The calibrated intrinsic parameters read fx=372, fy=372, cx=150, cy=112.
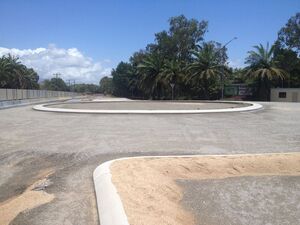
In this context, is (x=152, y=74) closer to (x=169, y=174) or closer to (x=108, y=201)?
(x=169, y=174)

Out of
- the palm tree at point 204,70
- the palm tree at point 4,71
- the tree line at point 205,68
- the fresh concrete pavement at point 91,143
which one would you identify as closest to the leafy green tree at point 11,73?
the palm tree at point 4,71

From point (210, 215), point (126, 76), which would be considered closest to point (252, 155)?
point (210, 215)

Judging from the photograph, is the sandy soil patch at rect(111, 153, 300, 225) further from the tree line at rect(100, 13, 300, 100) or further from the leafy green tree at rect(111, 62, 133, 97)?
the leafy green tree at rect(111, 62, 133, 97)

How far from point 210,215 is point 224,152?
437 centimetres

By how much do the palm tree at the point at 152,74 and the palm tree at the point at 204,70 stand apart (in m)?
7.67

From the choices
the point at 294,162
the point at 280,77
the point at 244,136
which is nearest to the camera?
the point at 294,162

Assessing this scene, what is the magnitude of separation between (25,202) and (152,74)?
6022 centimetres

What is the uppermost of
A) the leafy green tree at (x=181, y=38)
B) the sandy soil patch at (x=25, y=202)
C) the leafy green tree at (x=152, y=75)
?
the leafy green tree at (x=181, y=38)

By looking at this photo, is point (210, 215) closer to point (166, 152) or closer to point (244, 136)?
point (166, 152)

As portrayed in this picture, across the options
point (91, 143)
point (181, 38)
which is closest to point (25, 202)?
point (91, 143)

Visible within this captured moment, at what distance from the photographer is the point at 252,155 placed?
9719 mm

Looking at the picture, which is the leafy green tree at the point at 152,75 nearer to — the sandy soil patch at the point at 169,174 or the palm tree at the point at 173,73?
the palm tree at the point at 173,73

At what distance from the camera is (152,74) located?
217 ft

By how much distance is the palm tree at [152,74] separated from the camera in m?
64.8
